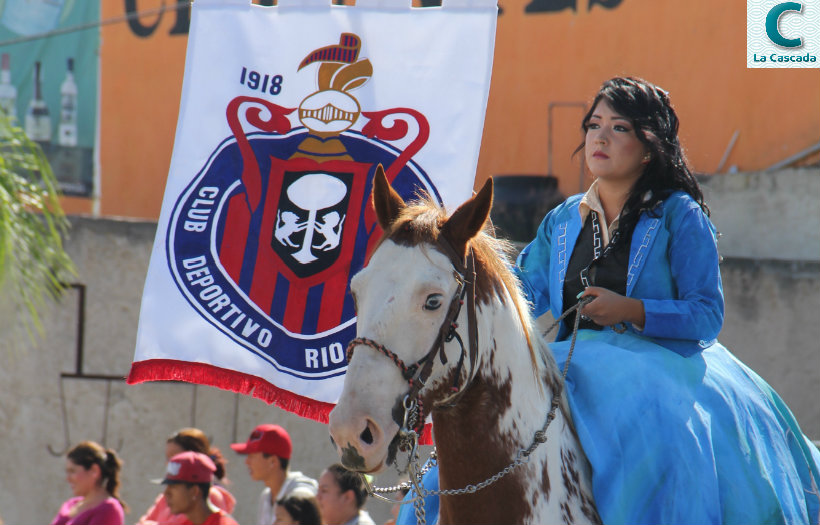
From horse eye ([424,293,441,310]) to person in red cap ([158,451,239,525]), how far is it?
11.2ft

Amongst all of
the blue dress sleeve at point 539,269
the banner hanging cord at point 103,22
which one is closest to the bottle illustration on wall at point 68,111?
the banner hanging cord at point 103,22

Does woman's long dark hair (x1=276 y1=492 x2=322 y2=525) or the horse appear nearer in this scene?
the horse

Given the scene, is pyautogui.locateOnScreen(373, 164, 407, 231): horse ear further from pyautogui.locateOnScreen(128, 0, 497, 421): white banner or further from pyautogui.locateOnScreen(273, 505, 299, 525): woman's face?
pyautogui.locateOnScreen(273, 505, 299, 525): woman's face

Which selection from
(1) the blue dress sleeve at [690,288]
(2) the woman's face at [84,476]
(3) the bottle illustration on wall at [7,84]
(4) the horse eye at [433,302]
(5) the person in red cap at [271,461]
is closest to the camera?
(4) the horse eye at [433,302]

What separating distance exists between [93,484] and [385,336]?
4096mm

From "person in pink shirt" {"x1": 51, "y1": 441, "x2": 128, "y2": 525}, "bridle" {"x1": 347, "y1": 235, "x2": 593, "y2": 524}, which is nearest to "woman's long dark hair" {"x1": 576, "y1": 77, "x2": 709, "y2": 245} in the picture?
"bridle" {"x1": 347, "y1": 235, "x2": 593, "y2": 524}

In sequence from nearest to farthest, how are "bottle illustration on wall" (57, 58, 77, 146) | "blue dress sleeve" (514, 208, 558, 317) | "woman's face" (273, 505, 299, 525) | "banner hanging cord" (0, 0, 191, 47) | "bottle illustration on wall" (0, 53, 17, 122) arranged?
"blue dress sleeve" (514, 208, 558, 317), "woman's face" (273, 505, 299, 525), "banner hanging cord" (0, 0, 191, 47), "bottle illustration on wall" (0, 53, 17, 122), "bottle illustration on wall" (57, 58, 77, 146)

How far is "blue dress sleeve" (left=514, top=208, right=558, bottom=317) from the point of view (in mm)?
3871

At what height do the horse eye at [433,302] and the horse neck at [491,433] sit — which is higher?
the horse eye at [433,302]

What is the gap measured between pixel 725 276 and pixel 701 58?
4.42 m

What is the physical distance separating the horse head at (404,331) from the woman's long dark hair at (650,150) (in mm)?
836

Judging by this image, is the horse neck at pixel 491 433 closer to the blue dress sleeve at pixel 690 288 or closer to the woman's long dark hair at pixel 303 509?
the blue dress sleeve at pixel 690 288

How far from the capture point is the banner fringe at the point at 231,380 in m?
4.15

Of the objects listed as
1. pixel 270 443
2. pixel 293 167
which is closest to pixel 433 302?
pixel 293 167
